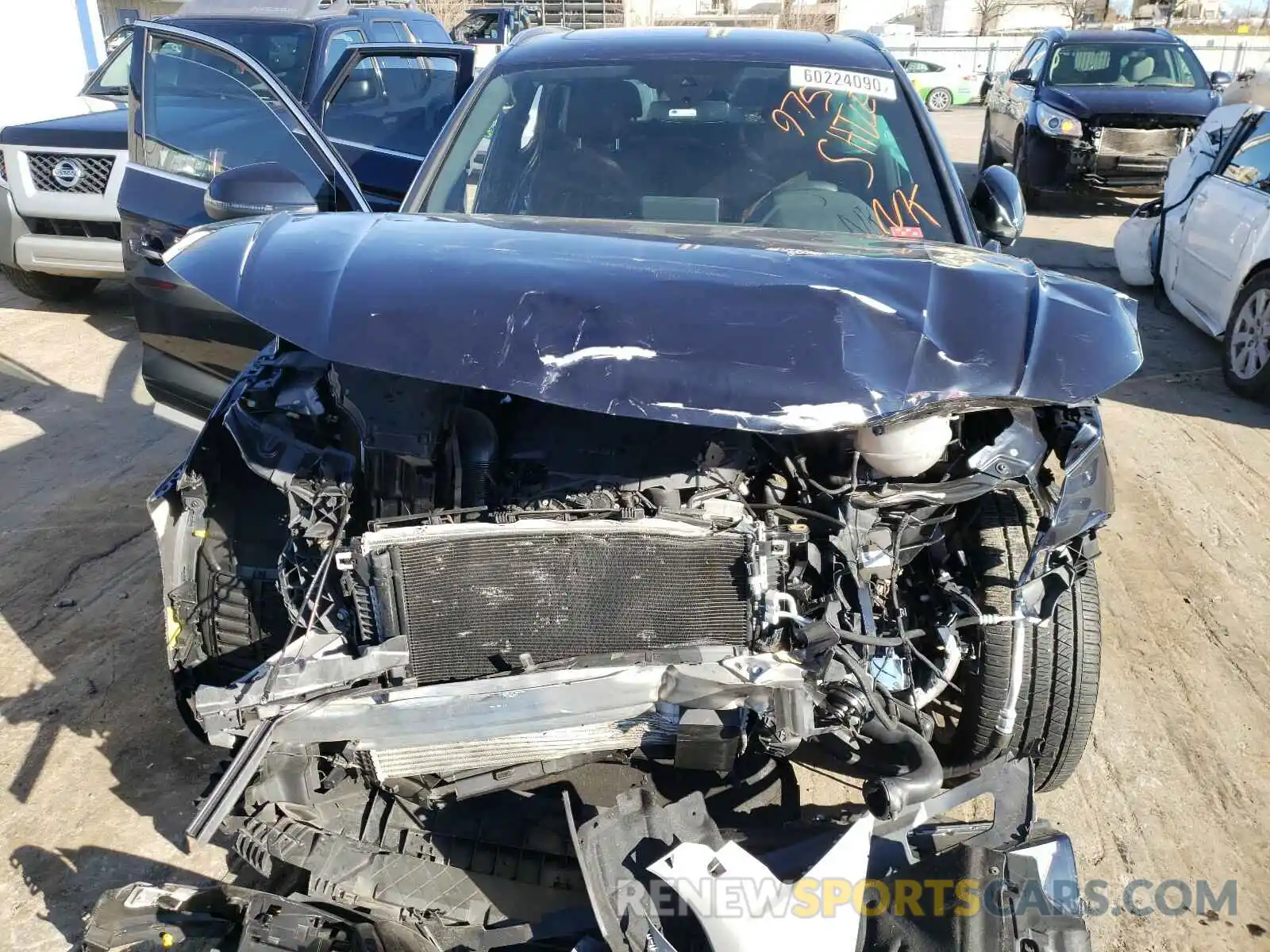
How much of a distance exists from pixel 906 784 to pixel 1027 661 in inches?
32.2

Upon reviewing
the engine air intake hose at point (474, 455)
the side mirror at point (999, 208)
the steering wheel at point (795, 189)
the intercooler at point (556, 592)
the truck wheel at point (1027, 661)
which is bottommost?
the truck wheel at point (1027, 661)

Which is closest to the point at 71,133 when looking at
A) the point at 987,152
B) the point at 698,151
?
the point at 698,151

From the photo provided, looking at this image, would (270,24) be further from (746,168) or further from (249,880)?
(249,880)

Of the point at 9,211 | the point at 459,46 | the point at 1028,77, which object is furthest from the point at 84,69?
the point at 1028,77

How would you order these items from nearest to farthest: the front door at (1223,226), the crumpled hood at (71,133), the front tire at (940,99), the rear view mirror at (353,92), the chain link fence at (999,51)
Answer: the rear view mirror at (353,92) < the front door at (1223,226) < the crumpled hood at (71,133) < the front tire at (940,99) < the chain link fence at (999,51)

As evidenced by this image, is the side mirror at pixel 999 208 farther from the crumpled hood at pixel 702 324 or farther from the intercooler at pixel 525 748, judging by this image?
the intercooler at pixel 525 748

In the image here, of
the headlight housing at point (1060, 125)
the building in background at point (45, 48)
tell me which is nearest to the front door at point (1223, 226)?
the headlight housing at point (1060, 125)

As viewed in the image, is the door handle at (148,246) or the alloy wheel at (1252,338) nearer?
the door handle at (148,246)

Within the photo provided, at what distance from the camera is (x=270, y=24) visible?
6984 mm

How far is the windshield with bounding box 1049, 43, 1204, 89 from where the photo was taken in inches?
417

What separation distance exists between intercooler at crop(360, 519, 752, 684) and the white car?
4963 millimetres

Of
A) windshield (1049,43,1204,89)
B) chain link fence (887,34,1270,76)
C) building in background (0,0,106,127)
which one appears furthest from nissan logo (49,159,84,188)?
chain link fence (887,34,1270,76)

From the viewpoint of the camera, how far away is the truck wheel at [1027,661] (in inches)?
97.0

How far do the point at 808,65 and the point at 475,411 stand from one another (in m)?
1.87
